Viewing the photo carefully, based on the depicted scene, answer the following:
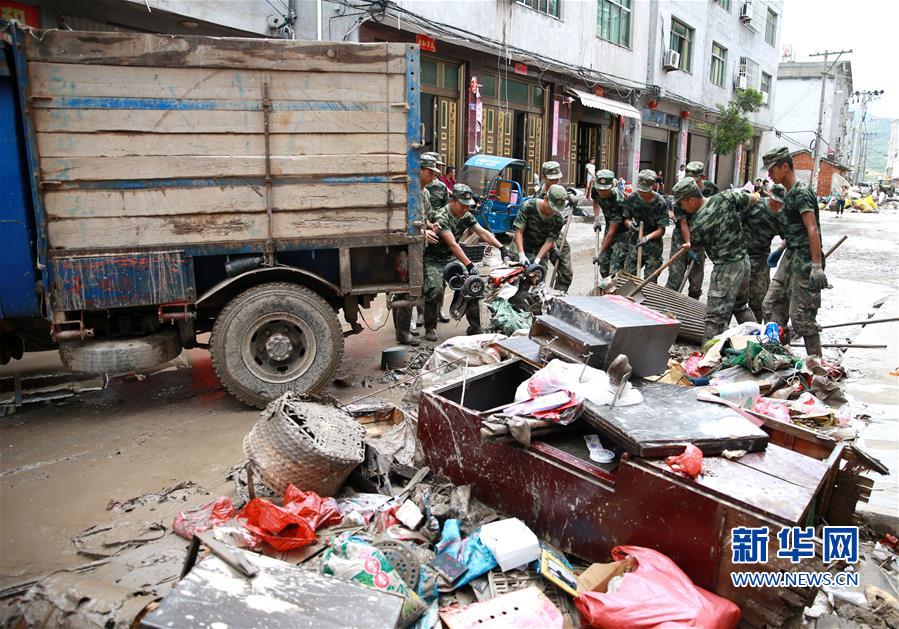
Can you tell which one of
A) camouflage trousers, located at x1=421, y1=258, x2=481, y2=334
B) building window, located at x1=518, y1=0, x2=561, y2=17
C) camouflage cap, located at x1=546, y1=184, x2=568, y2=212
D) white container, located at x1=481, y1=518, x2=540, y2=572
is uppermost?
building window, located at x1=518, y1=0, x2=561, y2=17

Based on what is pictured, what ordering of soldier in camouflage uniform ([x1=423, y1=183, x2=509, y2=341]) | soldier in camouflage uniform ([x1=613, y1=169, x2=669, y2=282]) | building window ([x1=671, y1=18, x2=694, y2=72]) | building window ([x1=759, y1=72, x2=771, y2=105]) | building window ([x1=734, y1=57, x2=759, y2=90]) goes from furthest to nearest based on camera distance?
building window ([x1=759, y1=72, x2=771, y2=105]) < building window ([x1=734, y1=57, x2=759, y2=90]) < building window ([x1=671, y1=18, x2=694, y2=72]) < soldier in camouflage uniform ([x1=613, y1=169, x2=669, y2=282]) < soldier in camouflage uniform ([x1=423, y1=183, x2=509, y2=341])

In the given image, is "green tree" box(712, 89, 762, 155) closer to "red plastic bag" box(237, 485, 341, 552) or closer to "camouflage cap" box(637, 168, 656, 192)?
"camouflage cap" box(637, 168, 656, 192)

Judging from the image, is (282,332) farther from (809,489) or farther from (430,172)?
(809,489)

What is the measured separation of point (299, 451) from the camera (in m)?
3.40

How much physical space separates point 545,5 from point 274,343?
48.6 ft

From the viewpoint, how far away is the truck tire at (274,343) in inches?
190

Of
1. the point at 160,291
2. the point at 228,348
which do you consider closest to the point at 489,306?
the point at 228,348

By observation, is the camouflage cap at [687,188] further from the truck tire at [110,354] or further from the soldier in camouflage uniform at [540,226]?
the truck tire at [110,354]

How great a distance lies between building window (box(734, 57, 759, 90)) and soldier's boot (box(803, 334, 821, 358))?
26.8 metres

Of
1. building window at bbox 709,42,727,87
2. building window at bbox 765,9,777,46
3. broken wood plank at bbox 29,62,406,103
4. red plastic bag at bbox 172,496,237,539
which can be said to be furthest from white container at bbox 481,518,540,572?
building window at bbox 765,9,777,46

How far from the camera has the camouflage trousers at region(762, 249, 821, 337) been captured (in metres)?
6.04

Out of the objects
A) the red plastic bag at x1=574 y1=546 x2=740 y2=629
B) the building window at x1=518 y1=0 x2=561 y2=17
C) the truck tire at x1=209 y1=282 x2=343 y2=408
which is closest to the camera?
the red plastic bag at x1=574 y1=546 x2=740 y2=629

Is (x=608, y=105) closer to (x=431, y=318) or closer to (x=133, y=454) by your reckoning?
(x=431, y=318)

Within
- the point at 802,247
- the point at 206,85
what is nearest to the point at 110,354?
the point at 206,85
